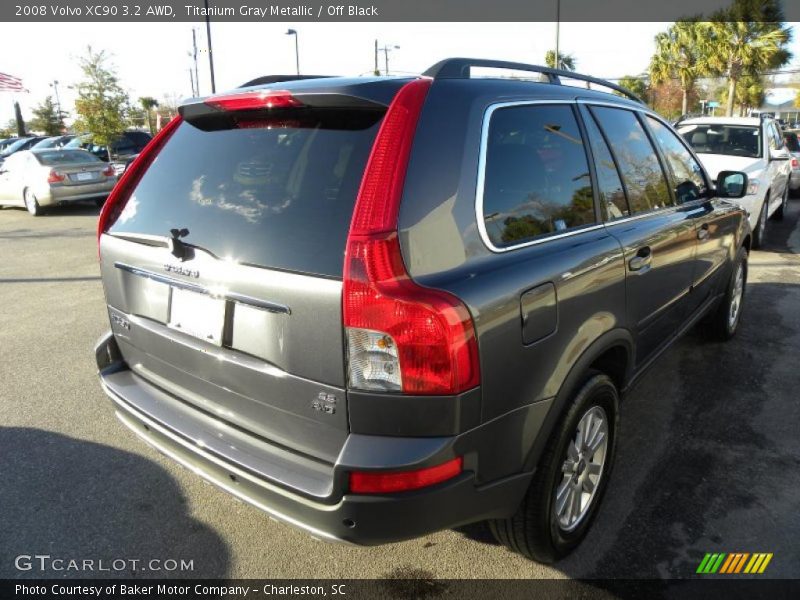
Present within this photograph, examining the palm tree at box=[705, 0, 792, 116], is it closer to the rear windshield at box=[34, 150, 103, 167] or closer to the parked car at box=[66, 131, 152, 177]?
the parked car at box=[66, 131, 152, 177]

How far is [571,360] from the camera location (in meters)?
2.24

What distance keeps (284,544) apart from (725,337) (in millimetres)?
4024

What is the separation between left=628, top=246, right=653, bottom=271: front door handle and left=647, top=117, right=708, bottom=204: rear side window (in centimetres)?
83

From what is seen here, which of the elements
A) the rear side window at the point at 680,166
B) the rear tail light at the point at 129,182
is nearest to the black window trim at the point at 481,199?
the rear side window at the point at 680,166

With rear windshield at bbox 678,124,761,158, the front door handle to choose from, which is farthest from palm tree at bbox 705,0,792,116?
the front door handle

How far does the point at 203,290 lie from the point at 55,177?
490 inches

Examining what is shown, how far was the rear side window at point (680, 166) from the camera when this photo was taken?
11.6ft

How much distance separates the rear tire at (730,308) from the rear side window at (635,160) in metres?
1.74

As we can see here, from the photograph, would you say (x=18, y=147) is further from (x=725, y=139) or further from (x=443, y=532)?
(x=443, y=532)

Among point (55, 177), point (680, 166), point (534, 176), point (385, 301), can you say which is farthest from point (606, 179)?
point (55, 177)

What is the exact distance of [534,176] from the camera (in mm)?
2291

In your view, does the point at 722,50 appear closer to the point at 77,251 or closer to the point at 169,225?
the point at 77,251

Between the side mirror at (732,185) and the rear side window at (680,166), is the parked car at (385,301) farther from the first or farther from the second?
the side mirror at (732,185)

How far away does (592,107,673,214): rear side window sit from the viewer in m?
2.91
